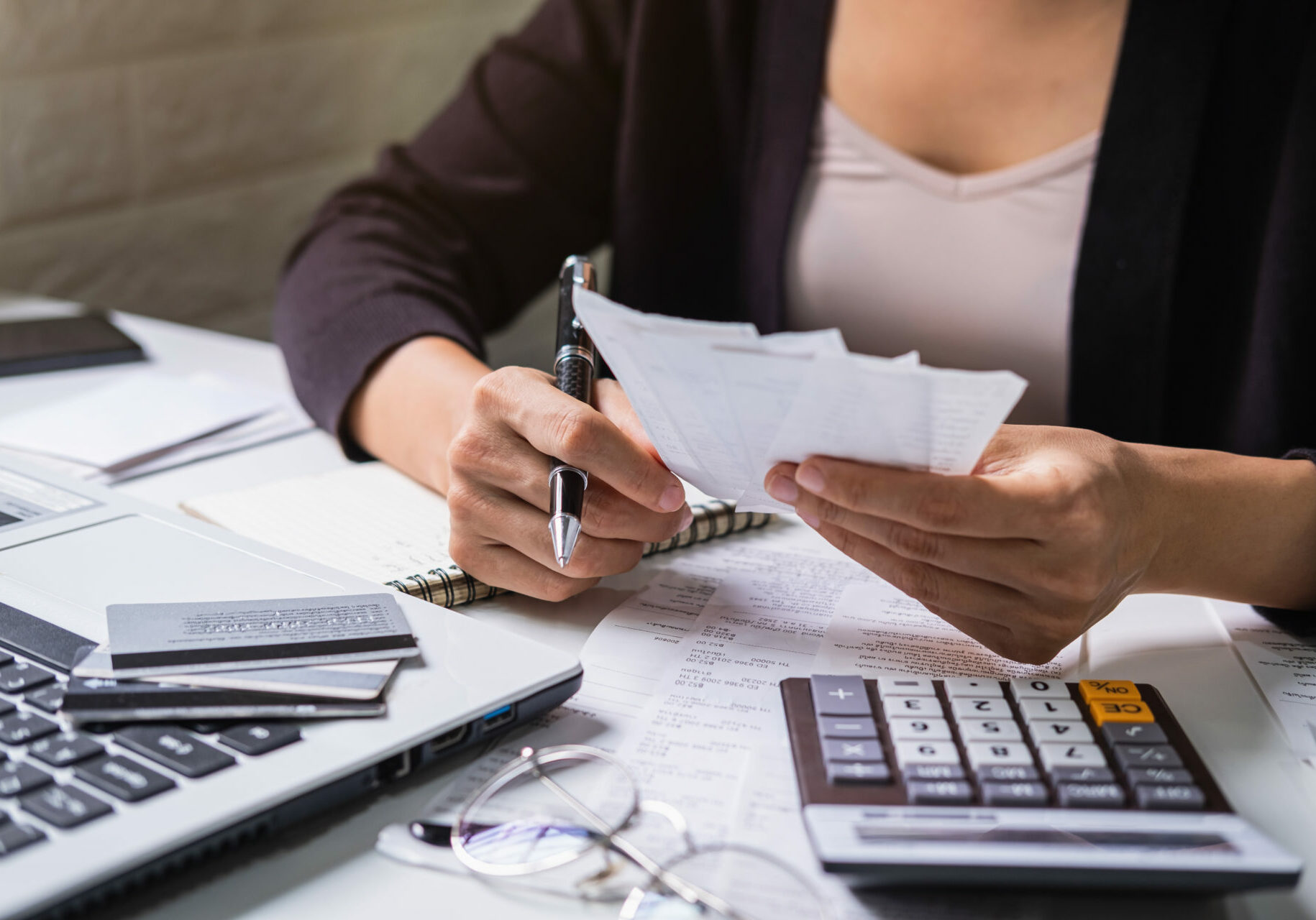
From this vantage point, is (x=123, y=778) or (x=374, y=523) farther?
(x=374, y=523)

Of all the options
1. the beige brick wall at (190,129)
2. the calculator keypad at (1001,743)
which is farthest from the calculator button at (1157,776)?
the beige brick wall at (190,129)

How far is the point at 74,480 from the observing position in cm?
68

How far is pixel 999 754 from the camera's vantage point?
1.43 ft

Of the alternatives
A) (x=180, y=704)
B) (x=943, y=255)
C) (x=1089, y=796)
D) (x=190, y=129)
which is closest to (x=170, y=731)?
(x=180, y=704)

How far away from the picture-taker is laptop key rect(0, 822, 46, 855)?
1.15 feet

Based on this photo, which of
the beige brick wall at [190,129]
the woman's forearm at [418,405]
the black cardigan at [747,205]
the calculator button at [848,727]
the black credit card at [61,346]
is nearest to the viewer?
the calculator button at [848,727]

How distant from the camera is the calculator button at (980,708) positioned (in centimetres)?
46

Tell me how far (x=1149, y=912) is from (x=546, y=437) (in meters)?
0.34

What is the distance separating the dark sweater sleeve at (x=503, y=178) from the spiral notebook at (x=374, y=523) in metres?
0.26

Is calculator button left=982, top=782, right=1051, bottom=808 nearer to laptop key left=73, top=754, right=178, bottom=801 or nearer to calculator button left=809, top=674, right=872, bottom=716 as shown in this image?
Answer: calculator button left=809, top=674, right=872, bottom=716

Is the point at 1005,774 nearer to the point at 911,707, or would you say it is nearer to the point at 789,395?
the point at 911,707

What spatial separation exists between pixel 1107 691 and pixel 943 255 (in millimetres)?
539

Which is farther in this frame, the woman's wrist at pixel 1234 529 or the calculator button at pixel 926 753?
the woman's wrist at pixel 1234 529

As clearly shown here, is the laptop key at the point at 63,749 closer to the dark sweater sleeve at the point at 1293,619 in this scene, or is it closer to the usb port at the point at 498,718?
the usb port at the point at 498,718
